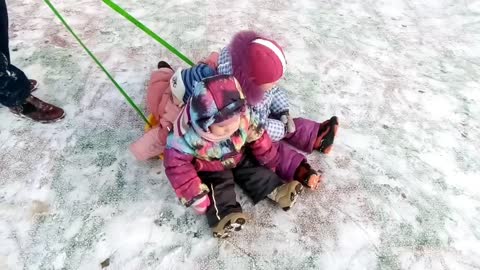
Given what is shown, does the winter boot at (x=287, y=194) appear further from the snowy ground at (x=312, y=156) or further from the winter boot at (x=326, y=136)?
the winter boot at (x=326, y=136)

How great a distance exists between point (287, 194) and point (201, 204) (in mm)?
358

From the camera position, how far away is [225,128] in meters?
1.58

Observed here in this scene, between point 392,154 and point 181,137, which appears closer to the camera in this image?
point 181,137

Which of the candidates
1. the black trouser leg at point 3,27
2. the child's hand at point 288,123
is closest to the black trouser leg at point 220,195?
the child's hand at point 288,123

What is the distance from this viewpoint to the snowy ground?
Result: 5.83 ft

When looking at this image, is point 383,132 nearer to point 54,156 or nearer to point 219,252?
point 219,252

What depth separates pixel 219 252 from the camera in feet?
5.78

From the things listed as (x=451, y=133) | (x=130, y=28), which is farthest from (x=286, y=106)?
(x=130, y=28)

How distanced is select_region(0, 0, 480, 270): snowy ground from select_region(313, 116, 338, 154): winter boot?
48 mm

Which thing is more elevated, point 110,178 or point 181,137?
point 181,137

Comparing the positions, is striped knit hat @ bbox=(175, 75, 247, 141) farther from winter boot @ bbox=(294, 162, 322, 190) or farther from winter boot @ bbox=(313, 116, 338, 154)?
winter boot @ bbox=(313, 116, 338, 154)

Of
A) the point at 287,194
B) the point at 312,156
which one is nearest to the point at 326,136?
the point at 312,156

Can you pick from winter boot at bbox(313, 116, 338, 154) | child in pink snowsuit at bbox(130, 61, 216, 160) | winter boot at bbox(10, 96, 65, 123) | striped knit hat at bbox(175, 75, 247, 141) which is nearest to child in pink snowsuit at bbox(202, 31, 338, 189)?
winter boot at bbox(313, 116, 338, 154)

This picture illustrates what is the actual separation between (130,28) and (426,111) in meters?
1.87
